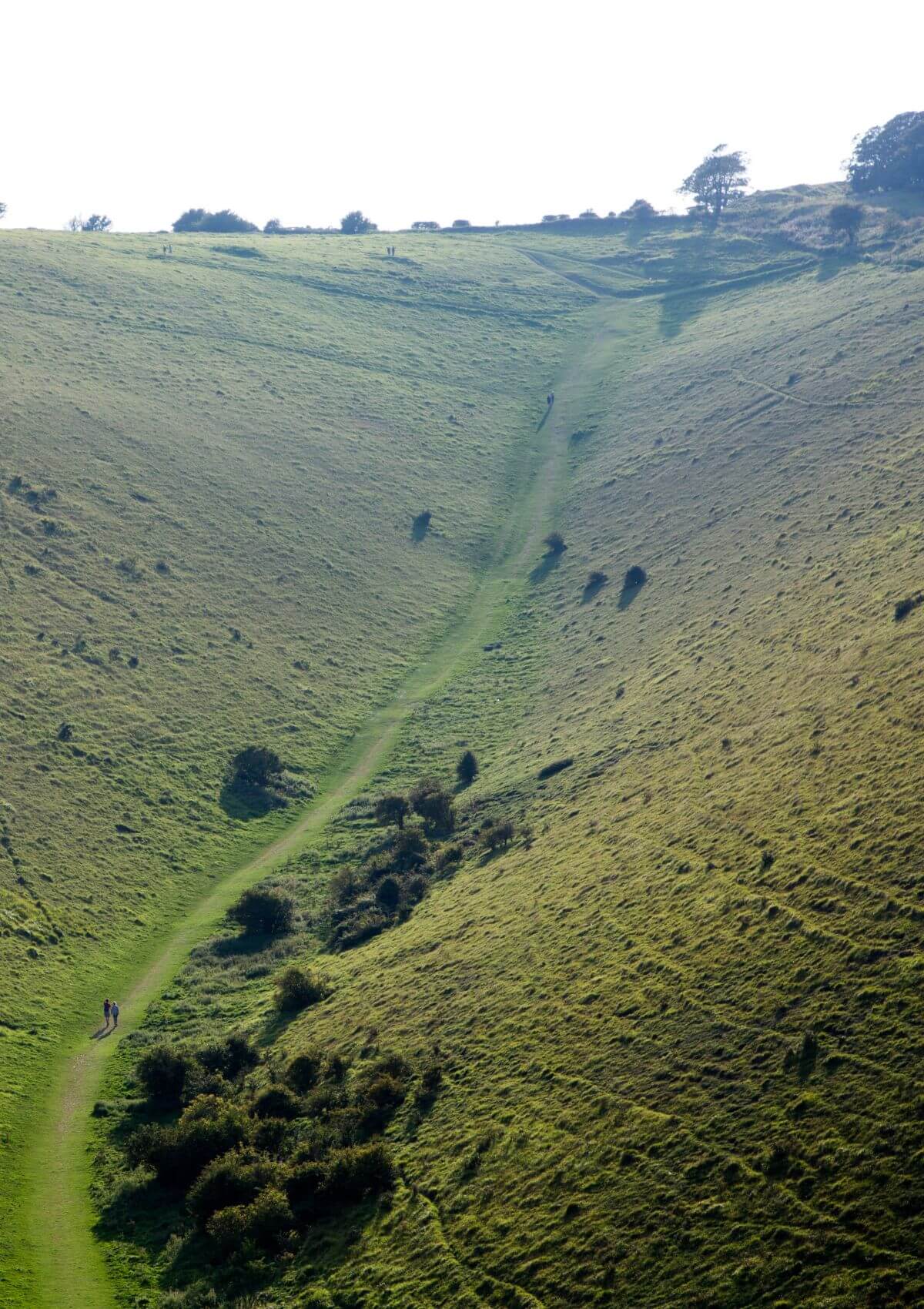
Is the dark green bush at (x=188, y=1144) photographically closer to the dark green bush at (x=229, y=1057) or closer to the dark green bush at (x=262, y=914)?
the dark green bush at (x=229, y=1057)

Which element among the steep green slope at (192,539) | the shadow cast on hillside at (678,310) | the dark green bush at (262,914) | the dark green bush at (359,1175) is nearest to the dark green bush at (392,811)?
the steep green slope at (192,539)

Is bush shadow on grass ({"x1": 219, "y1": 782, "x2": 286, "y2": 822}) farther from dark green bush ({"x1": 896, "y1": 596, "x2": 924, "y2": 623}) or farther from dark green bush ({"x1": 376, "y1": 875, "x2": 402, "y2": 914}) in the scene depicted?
dark green bush ({"x1": 896, "y1": 596, "x2": 924, "y2": 623})

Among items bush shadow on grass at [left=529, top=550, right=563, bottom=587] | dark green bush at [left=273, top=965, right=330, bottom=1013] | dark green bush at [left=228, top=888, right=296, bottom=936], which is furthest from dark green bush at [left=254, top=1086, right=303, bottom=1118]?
bush shadow on grass at [left=529, top=550, right=563, bottom=587]

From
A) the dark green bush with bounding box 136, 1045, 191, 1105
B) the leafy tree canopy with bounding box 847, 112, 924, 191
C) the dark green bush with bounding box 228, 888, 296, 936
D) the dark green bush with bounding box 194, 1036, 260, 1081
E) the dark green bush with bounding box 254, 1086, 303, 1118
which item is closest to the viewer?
the dark green bush with bounding box 254, 1086, 303, 1118

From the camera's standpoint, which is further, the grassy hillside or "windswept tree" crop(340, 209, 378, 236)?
"windswept tree" crop(340, 209, 378, 236)

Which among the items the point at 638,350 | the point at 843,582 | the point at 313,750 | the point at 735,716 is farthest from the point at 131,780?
the point at 638,350

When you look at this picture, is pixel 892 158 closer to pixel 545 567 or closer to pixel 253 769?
pixel 545 567

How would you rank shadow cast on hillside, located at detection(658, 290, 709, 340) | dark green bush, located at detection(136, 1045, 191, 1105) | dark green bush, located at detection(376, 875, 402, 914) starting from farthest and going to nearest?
shadow cast on hillside, located at detection(658, 290, 709, 340) → dark green bush, located at detection(376, 875, 402, 914) → dark green bush, located at detection(136, 1045, 191, 1105)
